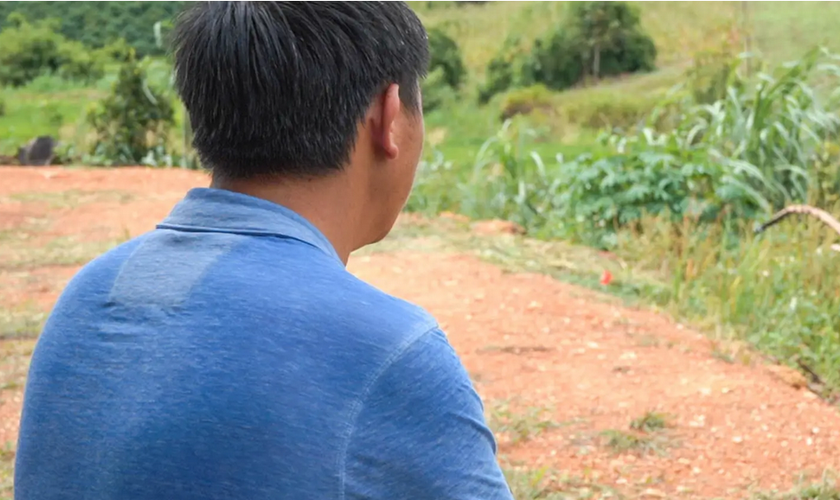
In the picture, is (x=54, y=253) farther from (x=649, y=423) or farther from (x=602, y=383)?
(x=649, y=423)

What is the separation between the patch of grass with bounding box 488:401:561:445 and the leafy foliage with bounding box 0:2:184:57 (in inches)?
159

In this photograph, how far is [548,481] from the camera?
2959 mm

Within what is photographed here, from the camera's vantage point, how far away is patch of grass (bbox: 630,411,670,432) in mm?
3367

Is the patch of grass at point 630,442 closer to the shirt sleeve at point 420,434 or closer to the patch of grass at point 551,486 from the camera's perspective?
the patch of grass at point 551,486

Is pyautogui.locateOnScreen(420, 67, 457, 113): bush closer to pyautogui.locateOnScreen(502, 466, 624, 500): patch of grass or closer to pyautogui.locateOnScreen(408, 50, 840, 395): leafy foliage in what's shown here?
pyautogui.locateOnScreen(408, 50, 840, 395): leafy foliage

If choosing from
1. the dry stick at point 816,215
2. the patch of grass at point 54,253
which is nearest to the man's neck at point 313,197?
the dry stick at point 816,215

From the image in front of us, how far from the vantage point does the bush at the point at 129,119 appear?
996cm

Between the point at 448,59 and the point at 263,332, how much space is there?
1213 cm

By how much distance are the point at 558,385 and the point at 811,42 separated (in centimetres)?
866

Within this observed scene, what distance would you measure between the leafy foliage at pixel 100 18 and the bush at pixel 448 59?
448 cm

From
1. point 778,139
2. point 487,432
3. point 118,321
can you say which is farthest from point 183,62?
point 778,139

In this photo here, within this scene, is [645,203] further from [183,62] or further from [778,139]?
[183,62]

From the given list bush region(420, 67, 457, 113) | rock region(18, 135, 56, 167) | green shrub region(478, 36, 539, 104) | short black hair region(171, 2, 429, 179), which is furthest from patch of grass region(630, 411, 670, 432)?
green shrub region(478, 36, 539, 104)

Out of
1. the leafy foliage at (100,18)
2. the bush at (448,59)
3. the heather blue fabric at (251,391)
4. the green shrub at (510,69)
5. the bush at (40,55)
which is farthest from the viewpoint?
the green shrub at (510,69)
